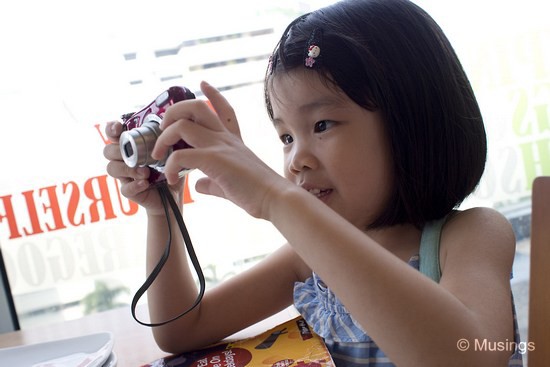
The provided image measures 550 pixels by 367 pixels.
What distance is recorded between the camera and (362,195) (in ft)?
2.45

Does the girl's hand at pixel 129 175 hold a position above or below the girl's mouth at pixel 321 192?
above

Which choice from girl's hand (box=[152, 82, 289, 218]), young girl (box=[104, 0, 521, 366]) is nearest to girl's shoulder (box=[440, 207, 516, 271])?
young girl (box=[104, 0, 521, 366])

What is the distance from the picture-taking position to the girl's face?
720 mm

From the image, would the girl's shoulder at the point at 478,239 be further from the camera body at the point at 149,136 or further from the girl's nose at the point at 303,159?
the camera body at the point at 149,136

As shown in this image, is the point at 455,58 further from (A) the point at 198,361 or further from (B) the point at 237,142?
(A) the point at 198,361

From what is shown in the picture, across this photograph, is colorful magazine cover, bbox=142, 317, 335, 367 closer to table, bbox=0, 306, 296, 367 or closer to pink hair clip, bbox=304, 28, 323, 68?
table, bbox=0, 306, 296, 367

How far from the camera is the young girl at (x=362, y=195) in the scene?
565 mm

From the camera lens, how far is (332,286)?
0.58 metres

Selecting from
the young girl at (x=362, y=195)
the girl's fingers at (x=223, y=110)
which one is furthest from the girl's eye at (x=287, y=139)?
the girl's fingers at (x=223, y=110)

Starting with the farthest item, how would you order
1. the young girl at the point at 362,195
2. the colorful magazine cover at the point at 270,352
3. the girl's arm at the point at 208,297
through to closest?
the girl's arm at the point at 208,297, the colorful magazine cover at the point at 270,352, the young girl at the point at 362,195

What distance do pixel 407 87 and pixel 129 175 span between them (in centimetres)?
36

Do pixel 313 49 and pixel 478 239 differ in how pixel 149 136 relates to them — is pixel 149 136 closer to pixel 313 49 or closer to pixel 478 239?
pixel 313 49

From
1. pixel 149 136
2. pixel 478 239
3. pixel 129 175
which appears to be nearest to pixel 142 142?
pixel 149 136

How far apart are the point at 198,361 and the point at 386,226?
11.6 inches
